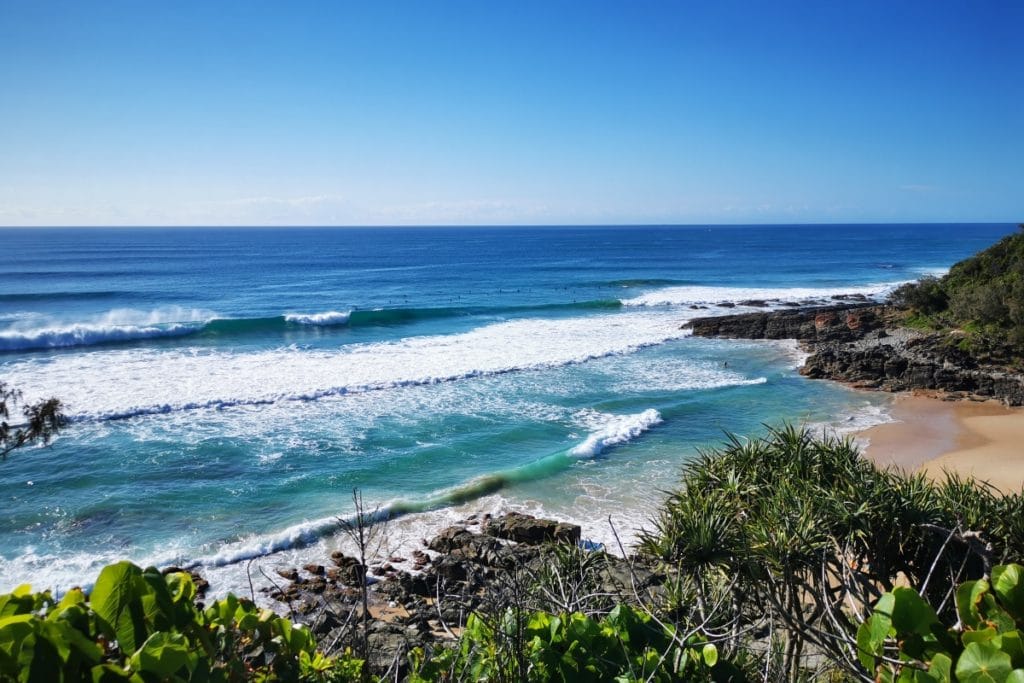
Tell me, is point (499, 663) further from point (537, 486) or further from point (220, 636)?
point (537, 486)

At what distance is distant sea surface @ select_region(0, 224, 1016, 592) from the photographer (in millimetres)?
12625

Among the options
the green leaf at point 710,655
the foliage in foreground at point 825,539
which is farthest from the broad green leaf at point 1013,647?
the foliage in foreground at point 825,539

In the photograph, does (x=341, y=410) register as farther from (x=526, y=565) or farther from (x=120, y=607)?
(x=120, y=607)

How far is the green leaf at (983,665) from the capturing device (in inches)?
108

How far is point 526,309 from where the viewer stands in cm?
4119

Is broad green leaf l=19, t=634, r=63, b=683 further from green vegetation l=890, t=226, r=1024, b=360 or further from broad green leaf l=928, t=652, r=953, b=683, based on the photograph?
green vegetation l=890, t=226, r=1024, b=360

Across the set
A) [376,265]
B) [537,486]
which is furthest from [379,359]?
[376,265]

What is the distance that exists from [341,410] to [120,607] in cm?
1814

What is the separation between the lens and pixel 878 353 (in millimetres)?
24844

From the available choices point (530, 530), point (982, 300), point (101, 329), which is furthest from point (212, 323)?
point (982, 300)

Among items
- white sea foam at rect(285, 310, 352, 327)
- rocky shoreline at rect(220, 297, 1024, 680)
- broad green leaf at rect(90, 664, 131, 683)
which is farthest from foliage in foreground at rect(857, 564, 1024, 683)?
white sea foam at rect(285, 310, 352, 327)

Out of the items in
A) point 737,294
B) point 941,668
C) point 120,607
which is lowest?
point 737,294

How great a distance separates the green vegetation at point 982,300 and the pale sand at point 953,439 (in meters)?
5.09

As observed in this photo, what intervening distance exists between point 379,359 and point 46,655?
25.5 m
